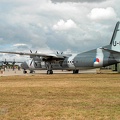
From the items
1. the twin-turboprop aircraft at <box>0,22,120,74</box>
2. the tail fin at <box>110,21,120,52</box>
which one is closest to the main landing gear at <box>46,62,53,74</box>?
the twin-turboprop aircraft at <box>0,22,120,74</box>

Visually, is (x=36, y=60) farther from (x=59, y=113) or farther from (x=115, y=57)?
(x=59, y=113)

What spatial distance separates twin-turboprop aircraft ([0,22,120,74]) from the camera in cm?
4634

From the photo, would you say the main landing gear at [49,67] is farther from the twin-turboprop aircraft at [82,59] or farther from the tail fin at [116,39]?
the tail fin at [116,39]

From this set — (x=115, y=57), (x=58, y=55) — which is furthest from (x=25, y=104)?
(x=58, y=55)

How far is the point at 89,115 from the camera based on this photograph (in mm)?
9742

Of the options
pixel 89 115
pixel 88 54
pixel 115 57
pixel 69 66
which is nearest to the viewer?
pixel 89 115

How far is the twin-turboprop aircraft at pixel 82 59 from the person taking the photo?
4634cm

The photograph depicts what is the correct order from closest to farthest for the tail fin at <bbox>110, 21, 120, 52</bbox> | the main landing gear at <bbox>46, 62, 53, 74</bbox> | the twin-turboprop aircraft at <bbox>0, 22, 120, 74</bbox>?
the tail fin at <bbox>110, 21, 120, 52</bbox>
the twin-turboprop aircraft at <bbox>0, 22, 120, 74</bbox>
the main landing gear at <bbox>46, 62, 53, 74</bbox>

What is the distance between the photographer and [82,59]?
165 feet

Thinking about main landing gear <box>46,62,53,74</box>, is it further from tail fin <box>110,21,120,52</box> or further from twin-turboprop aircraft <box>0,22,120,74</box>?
tail fin <box>110,21,120,52</box>

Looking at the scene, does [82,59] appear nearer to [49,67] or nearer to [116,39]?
[116,39]

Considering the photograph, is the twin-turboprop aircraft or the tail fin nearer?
the tail fin

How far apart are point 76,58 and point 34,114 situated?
137 ft

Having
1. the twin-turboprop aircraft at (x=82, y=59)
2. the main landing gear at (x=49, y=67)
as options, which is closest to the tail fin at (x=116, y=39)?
the twin-turboprop aircraft at (x=82, y=59)
